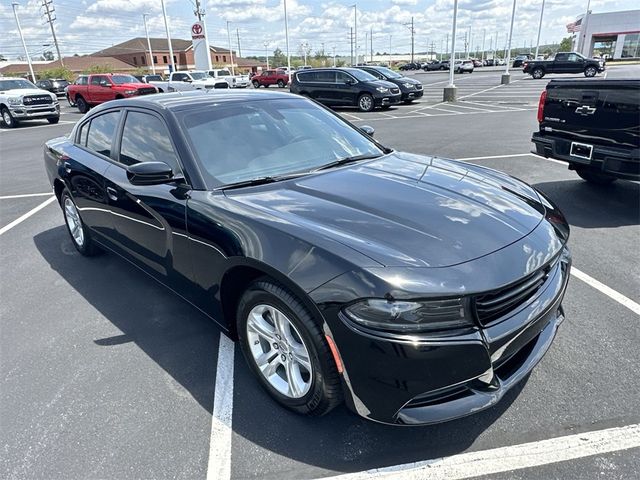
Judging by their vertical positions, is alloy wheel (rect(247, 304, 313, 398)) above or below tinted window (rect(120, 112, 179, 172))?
below

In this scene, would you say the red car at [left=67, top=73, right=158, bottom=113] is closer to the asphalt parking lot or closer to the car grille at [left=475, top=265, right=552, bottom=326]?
the asphalt parking lot

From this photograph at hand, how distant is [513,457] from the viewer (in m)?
2.17

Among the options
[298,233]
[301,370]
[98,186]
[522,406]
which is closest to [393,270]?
[298,233]

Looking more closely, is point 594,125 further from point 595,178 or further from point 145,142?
point 145,142

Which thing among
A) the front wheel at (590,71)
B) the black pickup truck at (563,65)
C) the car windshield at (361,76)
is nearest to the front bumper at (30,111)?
the car windshield at (361,76)

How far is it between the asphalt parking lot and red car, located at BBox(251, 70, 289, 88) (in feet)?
128

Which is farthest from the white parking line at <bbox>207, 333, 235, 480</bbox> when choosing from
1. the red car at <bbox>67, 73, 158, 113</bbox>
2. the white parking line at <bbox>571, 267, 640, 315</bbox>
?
the red car at <bbox>67, 73, 158, 113</bbox>

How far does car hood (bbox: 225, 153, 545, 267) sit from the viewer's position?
2135 mm

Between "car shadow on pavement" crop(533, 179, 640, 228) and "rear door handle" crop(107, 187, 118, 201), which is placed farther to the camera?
"car shadow on pavement" crop(533, 179, 640, 228)

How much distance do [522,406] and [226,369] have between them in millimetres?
1793

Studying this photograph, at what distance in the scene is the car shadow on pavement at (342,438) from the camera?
2.20 meters

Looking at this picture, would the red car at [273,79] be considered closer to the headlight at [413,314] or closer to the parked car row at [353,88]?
the parked car row at [353,88]

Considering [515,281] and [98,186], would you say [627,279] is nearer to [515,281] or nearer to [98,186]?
[515,281]

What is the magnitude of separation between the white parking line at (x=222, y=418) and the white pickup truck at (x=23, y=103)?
19.3 metres
